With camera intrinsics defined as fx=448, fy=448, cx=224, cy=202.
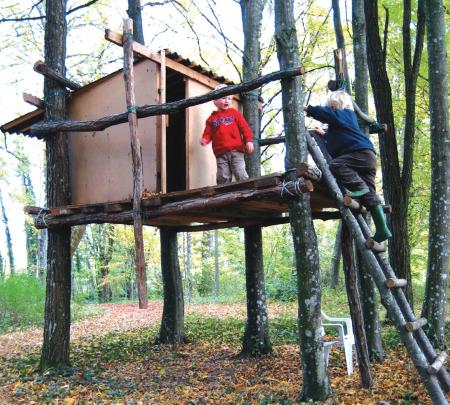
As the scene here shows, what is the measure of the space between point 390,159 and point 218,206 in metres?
4.14

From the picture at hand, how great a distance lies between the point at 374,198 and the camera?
5801 mm

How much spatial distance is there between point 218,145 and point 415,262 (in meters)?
12.8

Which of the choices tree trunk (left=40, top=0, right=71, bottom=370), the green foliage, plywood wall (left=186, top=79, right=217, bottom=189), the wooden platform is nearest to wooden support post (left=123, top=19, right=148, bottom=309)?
the wooden platform

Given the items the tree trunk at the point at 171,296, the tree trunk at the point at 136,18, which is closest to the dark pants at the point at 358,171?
the tree trunk at the point at 171,296

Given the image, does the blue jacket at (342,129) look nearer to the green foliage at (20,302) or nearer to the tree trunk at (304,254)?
the tree trunk at (304,254)

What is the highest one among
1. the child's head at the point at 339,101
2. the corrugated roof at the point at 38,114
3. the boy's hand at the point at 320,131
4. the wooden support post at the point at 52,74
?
the wooden support post at the point at 52,74

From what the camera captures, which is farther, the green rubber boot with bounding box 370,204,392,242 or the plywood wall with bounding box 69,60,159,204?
the plywood wall with bounding box 69,60,159,204

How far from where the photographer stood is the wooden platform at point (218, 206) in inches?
225

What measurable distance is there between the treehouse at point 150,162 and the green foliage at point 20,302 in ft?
26.4

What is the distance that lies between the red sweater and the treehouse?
0.41 metres

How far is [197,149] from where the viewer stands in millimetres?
7969

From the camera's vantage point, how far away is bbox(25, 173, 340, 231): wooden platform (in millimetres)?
5703

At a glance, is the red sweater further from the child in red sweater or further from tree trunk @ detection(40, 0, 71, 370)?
tree trunk @ detection(40, 0, 71, 370)

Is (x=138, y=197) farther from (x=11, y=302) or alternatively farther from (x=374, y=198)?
(x=11, y=302)
